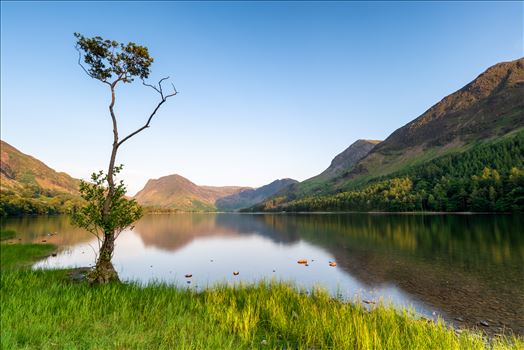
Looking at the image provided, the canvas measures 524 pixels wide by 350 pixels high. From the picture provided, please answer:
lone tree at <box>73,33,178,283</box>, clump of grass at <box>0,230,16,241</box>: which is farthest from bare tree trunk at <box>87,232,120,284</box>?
clump of grass at <box>0,230,16,241</box>

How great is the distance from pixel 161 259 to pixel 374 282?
1616 inches

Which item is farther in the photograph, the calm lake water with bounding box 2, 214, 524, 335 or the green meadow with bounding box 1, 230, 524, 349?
the calm lake water with bounding box 2, 214, 524, 335

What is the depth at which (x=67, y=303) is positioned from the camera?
14.6 meters

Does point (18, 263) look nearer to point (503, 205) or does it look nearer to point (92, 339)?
point (92, 339)

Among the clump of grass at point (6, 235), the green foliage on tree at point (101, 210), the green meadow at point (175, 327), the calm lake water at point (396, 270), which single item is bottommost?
the calm lake water at point (396, 270)

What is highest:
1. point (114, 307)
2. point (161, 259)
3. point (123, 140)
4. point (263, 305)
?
point (123, 140)

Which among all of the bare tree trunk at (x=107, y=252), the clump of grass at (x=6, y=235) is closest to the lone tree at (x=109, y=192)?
the bare tree trunk at (x=107, y=252)

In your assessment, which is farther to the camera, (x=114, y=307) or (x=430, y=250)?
(x=430, y=250)

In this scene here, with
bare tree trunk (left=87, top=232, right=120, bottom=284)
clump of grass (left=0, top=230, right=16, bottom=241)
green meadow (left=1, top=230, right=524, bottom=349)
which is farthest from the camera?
clump of grass (left=0, top=230, right=16, bottom=241)

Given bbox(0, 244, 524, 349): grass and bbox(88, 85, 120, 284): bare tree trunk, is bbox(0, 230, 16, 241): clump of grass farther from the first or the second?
bbox(0, 244, 524, 349): grass

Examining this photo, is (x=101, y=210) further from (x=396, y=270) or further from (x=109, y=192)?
(x=396, y=270)

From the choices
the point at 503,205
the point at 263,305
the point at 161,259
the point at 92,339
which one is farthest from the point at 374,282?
the point at 503,205

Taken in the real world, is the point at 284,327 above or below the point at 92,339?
below

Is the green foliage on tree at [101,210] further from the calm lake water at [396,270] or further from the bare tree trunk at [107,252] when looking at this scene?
the calm lake water at [396,270]
